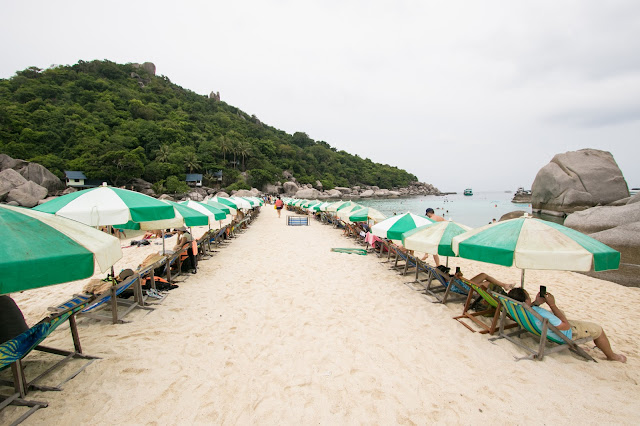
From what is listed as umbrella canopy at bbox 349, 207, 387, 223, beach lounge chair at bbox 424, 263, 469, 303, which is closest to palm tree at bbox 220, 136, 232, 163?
umbrella canopy at bbox 349, 207, 387, 223

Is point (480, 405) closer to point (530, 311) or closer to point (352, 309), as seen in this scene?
point (530, 311)

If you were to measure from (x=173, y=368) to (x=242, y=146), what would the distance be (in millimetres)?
82438

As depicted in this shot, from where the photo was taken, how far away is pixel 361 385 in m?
3.31

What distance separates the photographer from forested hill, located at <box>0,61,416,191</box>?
52594 mm

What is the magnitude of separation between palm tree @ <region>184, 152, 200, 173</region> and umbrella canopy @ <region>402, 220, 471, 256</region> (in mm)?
69831

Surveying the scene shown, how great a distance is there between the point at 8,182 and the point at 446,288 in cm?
4952

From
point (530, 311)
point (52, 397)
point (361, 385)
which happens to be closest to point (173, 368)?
point (52, 397)

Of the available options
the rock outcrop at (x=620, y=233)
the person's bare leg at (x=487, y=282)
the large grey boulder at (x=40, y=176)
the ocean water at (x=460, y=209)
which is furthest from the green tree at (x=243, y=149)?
the person's bare leg at (x=487, y=282)

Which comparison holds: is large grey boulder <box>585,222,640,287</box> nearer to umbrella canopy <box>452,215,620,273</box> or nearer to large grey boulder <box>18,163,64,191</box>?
umbrella canopy <box>452,215,620,273</box>

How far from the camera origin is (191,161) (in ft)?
217

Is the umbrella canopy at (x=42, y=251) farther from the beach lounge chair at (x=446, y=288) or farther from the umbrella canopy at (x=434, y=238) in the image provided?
the beach lounge chair at (x=446, y=288)

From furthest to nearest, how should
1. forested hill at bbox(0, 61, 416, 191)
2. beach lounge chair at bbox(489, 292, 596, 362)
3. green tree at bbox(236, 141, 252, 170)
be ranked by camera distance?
green tree at bbox(236, 141, 252, 170) < forested hill at bbox(0, 61, 416, 191) < beach lounge chair at bbox(489, 292, 596, 362)

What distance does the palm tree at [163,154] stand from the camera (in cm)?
6115

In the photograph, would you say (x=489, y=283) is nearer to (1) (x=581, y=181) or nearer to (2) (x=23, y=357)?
(2) (x=23, y=357)
